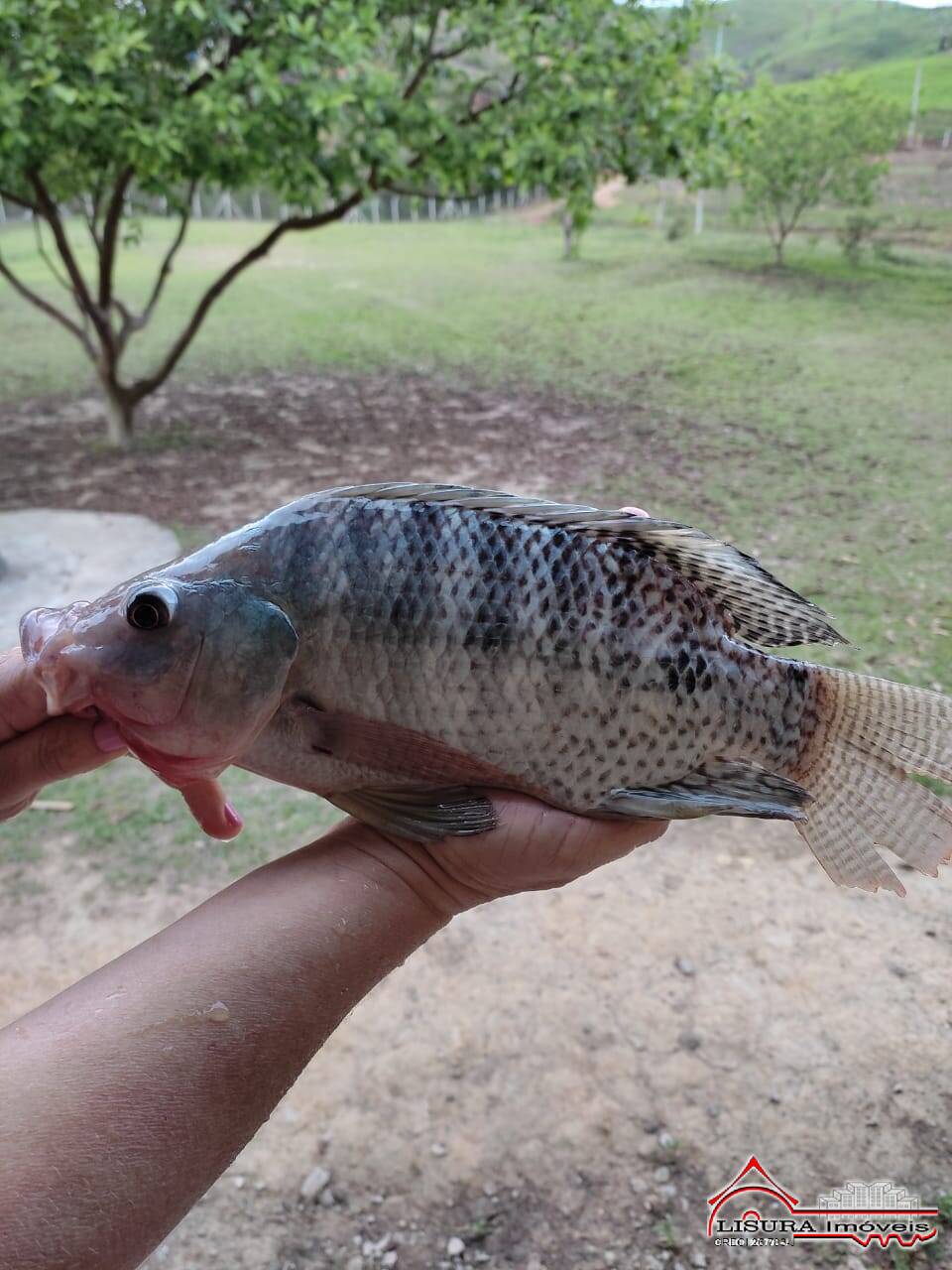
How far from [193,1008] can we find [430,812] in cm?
32

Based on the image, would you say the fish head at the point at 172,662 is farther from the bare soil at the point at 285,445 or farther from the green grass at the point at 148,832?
the bare soil at the point at 285,445

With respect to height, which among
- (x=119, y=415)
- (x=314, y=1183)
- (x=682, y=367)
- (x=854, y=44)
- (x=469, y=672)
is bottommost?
(x=314, y=1183)

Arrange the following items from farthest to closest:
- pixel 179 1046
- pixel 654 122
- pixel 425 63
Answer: pixel 425 63 < pixel 654 122 < pixel 179 1046

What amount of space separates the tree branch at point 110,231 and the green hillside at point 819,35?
3334 mm

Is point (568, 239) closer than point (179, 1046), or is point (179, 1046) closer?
point (179, 1046)

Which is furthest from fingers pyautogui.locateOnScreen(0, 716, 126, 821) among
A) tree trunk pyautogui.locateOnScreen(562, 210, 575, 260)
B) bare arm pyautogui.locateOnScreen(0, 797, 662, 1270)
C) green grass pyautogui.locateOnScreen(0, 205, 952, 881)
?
tree trunk pyautogui.locateOnScreen(562, 210, 575, 260)

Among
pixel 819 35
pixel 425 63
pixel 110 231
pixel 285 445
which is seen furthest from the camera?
pixel 819 35

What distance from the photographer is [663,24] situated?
16.4 feet

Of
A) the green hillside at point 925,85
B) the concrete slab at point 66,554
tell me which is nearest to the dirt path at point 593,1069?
the concrete slab at point 66,554

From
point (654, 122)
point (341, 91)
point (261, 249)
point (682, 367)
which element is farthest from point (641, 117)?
point (682, 367)

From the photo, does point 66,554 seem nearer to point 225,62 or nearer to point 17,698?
point 225,62

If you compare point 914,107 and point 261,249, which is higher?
point 914,107

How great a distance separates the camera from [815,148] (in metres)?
7.43

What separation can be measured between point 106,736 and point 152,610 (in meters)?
0.22
